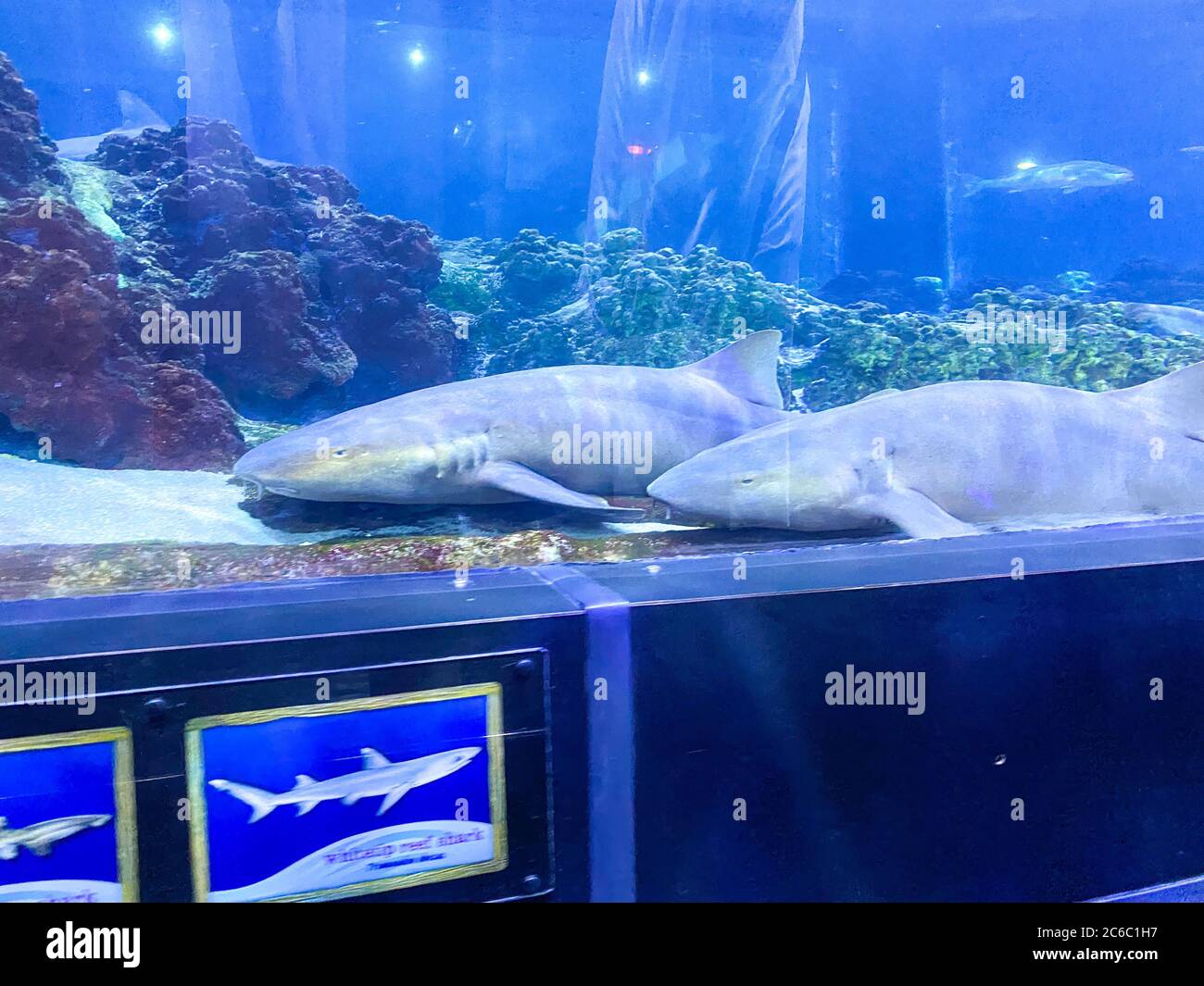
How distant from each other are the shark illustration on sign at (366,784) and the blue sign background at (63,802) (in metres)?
0.19

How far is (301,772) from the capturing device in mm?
1457

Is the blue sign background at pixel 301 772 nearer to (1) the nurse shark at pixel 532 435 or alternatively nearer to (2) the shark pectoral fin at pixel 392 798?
(2) the shark pectoral fin at pixel 392 798

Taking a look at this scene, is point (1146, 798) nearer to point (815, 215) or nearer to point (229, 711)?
point (229, 711)

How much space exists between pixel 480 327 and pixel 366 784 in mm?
7706

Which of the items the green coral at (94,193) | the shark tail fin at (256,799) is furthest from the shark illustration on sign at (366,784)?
the green coral at (94,193)

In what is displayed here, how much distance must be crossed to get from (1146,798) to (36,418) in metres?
5.93

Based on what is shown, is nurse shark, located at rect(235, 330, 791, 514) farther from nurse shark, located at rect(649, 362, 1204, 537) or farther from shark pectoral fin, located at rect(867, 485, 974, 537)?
shark pectoral fin, located at rect(867, 485, 974, 537)

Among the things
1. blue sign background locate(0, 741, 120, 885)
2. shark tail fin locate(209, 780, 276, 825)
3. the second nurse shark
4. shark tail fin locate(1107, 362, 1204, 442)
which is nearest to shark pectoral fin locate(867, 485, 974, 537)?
the second nurse shark

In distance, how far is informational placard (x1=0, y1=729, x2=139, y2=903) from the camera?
132cm

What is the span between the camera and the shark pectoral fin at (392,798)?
1.50 meters

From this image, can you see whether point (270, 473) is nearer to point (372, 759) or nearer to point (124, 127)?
point (372, 759)
